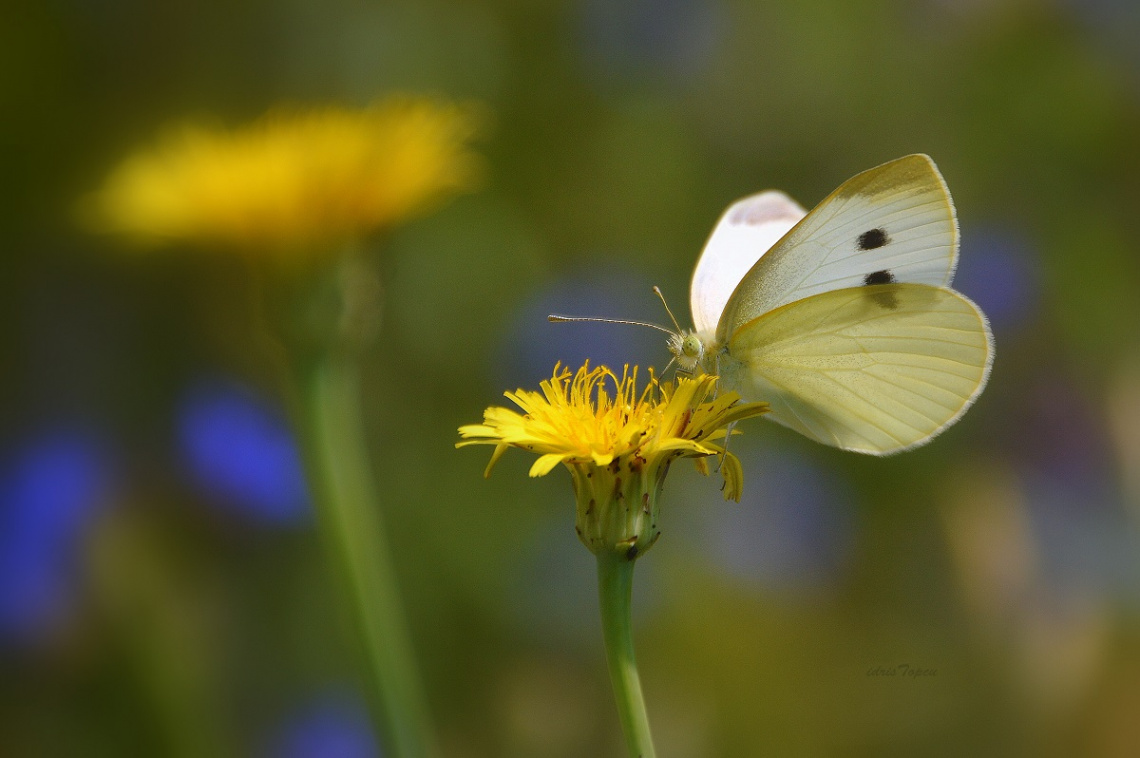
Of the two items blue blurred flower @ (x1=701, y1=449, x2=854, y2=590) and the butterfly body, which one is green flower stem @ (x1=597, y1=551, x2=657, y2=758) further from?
blue blurred flower @ (x1=701, y1=449, x2=854, y2=590)

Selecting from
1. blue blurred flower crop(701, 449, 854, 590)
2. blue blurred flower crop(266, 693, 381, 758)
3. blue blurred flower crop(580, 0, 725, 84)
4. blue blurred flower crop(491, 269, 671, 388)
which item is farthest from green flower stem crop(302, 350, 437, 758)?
blue blurred flower crop(580, 0, 725, 84)

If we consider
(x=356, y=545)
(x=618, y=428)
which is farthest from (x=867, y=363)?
(x=356, y=545)

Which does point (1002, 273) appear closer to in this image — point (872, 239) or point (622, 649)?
point (872, 239)

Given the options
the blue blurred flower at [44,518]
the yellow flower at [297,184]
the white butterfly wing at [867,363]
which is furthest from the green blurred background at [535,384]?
the white butterfly wing at [867,363]

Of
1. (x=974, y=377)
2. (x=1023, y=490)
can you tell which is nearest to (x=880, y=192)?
(x=974, y=377)

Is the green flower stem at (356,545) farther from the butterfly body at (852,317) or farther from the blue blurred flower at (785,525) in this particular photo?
the blue blurred flower at (785,525)

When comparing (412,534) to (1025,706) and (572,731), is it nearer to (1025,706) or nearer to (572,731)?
(572,731)
